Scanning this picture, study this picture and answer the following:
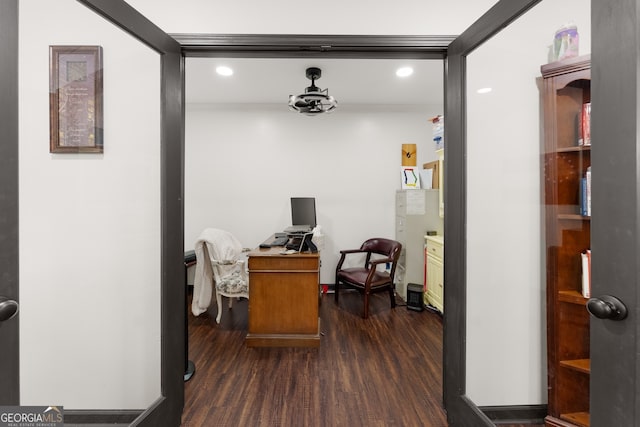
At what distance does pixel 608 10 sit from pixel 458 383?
1.67 m

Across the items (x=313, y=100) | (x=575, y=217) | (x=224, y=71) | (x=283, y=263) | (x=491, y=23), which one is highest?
(x=224, y=71)

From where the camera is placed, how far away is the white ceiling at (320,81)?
9.93 feet

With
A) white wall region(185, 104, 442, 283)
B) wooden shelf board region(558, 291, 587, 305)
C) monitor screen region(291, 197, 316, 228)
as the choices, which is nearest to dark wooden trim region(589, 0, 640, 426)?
wooden shelf board region(558, 291, 587, 305)

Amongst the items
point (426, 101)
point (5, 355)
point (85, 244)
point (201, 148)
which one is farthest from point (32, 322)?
point (426, 101)

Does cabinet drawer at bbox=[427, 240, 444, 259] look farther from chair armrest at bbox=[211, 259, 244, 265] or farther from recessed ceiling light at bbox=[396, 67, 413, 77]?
chair armrest at bbox=[211, 259, 244, 265]

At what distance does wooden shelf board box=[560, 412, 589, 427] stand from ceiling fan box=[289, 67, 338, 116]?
2.77 metres

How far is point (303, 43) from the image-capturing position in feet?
5.27

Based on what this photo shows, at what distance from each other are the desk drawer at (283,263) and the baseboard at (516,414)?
1579mm

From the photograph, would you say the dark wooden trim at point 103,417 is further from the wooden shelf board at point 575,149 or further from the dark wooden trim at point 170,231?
the wooden shelf board at point 575,149

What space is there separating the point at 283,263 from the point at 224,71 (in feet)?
7.55

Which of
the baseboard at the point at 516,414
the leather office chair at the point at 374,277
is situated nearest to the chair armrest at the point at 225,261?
the leather office chair at the point at 374,277

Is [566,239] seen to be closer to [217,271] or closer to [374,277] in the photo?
[374,277]

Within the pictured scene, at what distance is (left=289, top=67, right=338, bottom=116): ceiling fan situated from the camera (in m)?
2.81

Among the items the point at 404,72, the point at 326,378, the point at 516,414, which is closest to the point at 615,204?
the point at 516,414
